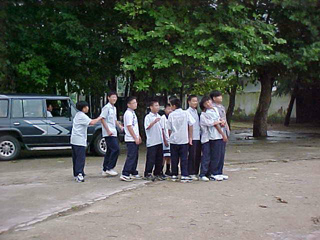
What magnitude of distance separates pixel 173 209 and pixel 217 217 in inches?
27.9

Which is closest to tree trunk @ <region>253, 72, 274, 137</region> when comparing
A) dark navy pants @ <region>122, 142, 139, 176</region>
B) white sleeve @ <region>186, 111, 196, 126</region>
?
white sleeve @ <region>186, 111, 196, 126</region>

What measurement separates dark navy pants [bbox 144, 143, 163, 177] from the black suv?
14.7ft

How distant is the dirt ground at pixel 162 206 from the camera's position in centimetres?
529

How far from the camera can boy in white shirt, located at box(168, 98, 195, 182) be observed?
8.43 m

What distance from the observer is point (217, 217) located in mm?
5949

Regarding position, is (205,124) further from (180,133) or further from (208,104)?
(180,133)

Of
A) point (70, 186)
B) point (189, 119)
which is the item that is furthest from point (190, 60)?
point (70, 186)

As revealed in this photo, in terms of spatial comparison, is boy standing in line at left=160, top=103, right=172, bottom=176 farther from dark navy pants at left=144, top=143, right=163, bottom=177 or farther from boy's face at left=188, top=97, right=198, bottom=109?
boy's face at left=188, top=97, right=198, bottom=109

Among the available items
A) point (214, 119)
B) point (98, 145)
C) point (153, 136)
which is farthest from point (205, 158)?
point (98, 145)

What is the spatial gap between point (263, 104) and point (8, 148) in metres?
11.8

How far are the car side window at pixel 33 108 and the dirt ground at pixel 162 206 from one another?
2.62m

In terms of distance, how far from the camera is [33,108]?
492 inches

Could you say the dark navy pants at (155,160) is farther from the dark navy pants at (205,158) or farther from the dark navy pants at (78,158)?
the dark navy pants at (78,158)

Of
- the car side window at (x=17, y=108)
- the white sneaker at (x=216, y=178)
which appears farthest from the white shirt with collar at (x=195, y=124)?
the car side window at (x=17, y=108)
